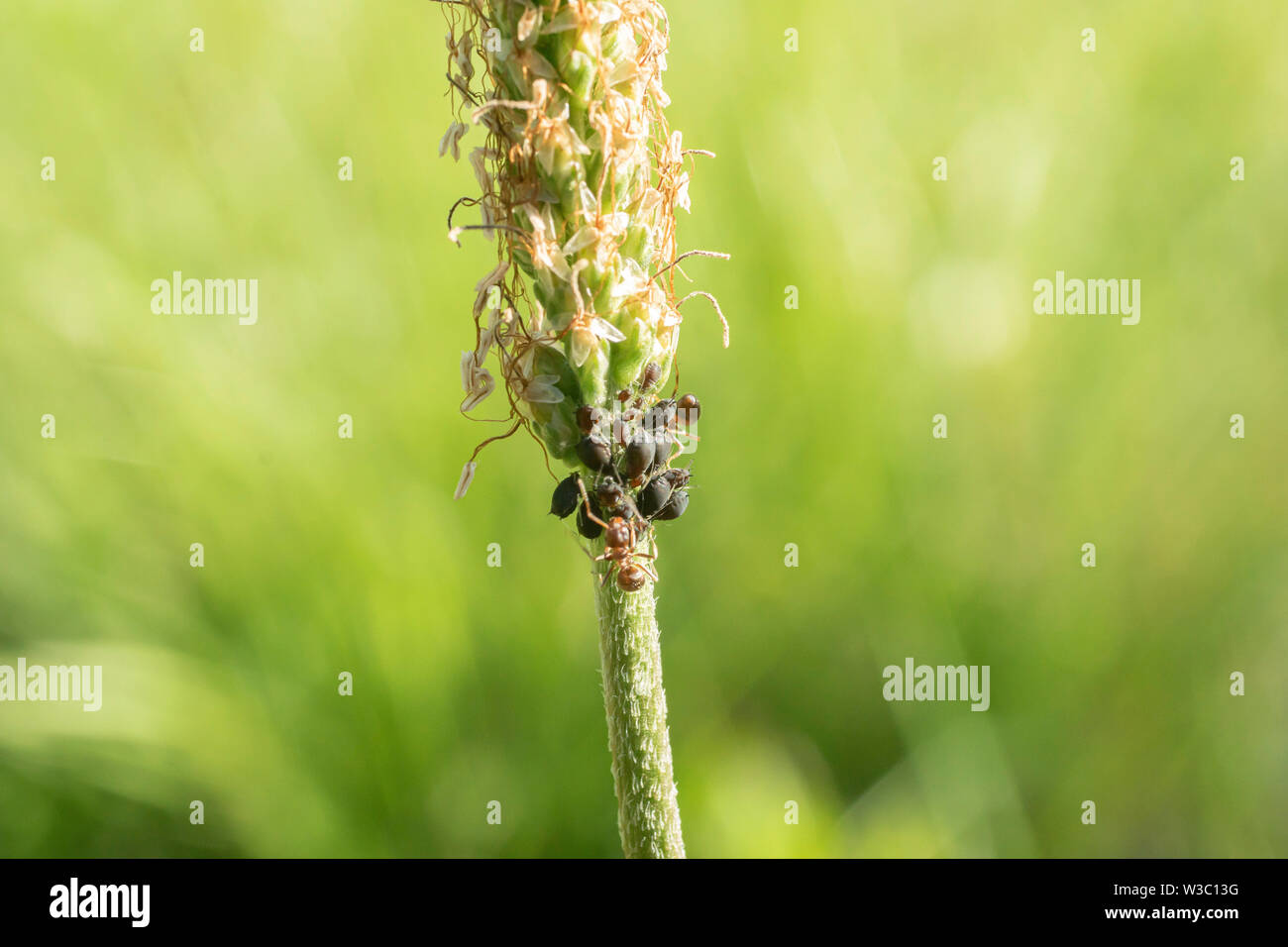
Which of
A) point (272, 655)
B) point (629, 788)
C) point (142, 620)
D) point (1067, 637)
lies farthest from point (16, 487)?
point (1067, 637)

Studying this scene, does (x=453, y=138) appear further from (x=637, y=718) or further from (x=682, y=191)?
(x=637, y=718)

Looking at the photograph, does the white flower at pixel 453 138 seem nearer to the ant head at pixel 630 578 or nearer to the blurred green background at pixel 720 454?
the ant head at pixel 630 578

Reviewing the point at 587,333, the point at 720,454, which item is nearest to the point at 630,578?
the point at 587,333

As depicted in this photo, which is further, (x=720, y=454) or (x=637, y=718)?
(x=720, y=454)

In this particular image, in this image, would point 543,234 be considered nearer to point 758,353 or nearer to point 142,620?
point 758,353

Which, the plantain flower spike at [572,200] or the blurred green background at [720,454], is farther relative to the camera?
the blurred green background at [720,454]

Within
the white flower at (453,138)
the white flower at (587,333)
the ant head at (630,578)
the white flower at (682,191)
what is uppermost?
the white flower at (453,138)

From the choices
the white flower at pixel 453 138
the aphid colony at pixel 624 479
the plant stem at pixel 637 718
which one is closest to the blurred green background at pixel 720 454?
the plant stem at pixel 637 718
